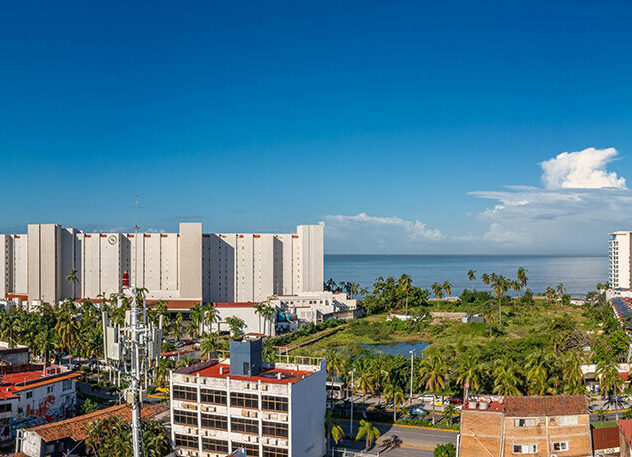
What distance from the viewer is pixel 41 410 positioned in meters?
45.6

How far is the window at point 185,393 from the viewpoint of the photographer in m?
38.7

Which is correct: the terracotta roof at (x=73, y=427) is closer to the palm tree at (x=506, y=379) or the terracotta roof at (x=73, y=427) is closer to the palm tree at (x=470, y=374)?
the palm tree at (x=470, y=374)

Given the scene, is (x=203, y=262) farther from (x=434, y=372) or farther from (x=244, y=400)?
(x=244, y=400)

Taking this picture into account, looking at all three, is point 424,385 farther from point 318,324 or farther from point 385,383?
point 318,324

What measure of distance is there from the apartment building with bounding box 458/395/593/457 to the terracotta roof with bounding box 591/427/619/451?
57.1 inches

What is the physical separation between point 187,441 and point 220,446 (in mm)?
2536

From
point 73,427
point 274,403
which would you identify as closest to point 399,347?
point 274,403

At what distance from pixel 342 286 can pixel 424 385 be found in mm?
82259

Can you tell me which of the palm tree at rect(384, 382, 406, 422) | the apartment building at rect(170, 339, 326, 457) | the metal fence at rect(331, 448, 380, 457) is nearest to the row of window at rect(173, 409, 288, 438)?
the apartment building at rect(170, 339, 326, 457)

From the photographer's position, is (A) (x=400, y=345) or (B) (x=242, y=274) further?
(B) (x=242, y=274)

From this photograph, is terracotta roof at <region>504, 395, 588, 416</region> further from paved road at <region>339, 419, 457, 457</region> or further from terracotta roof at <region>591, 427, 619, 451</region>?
paved road at <region>339, 419, 457, 457</region>

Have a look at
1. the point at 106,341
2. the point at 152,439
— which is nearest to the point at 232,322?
the point at 152,439

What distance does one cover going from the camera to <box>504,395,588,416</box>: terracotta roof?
35.2m

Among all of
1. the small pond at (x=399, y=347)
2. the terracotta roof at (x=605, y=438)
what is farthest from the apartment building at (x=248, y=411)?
the small pond at (x=399, y=347)
